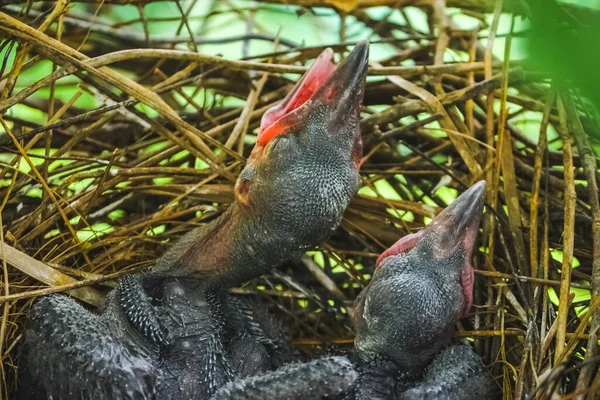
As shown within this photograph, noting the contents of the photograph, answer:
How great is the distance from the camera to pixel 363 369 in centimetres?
121

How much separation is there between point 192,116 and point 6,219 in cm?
51

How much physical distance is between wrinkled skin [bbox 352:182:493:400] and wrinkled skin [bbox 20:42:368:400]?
0.14 m

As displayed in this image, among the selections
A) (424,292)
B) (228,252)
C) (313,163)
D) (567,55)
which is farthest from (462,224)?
(567,55)

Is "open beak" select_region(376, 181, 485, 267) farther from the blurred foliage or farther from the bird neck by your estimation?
the blurred foliage

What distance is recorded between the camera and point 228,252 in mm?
1253

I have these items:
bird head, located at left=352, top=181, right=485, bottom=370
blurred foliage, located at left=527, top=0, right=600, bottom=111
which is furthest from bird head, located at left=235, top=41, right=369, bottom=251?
blurred foliage, located at left=527, top=0, right=600, bottom=111

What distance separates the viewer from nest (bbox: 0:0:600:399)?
1225mm

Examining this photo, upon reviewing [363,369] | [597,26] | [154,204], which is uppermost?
[597,26]

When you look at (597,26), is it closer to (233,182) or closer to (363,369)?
(363,369)

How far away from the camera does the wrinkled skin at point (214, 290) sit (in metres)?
1.08

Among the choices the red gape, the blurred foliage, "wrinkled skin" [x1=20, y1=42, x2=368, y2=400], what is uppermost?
the blurred foliage

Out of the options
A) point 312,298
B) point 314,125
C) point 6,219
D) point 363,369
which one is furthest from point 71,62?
point 363,369

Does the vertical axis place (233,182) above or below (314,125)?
below

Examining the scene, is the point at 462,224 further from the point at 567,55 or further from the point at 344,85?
the point at 567,55
